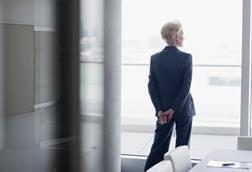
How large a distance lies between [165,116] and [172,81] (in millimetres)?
323

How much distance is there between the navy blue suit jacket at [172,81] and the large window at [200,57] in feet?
2.75

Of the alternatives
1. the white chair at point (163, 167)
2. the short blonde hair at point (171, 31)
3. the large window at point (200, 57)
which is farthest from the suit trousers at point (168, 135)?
the white chair at point (163, 167)

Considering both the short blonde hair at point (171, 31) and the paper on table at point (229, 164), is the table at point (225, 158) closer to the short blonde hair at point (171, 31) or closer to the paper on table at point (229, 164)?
the paper on table at point (229, 164)

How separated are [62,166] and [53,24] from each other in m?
1.15

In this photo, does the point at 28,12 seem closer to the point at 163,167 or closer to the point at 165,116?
the point at 163,167

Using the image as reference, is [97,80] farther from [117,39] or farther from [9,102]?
[9,102]

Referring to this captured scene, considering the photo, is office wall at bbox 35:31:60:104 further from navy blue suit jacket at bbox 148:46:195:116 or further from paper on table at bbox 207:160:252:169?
paper on table at bbox 207:160:252:169

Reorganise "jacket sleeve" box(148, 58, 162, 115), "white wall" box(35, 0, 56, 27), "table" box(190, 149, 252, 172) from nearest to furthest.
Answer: "table" box(190, 149, 252, 172) → "white wall" box(35, 0, 56, 27) → "jacket sleeve" box(148, 58, 162, 115)

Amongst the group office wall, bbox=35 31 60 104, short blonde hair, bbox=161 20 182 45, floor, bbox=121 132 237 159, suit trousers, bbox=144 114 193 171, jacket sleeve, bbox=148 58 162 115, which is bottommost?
floor, bbox=121 132 237 159

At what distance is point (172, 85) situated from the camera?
4359mm

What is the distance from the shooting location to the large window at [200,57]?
16.6ft

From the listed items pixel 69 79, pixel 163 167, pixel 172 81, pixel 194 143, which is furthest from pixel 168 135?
pixel 163 167

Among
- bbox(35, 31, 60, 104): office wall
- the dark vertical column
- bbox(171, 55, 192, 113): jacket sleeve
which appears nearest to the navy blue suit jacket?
bbox(171, 55, 192, 113): jacket sleeve

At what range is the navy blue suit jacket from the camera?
169 inches
